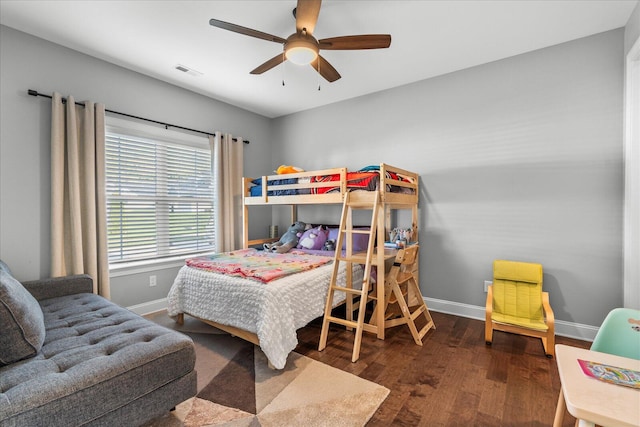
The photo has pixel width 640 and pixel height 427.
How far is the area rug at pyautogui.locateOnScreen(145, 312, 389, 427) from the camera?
167 centimetres

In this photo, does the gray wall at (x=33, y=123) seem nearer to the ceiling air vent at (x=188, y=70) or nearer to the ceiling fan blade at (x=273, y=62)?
the ceiling air vent at (x=188, y=70)

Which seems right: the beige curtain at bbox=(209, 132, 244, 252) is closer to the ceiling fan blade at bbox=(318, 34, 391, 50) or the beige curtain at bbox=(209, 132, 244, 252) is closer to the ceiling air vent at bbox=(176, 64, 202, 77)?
the ceiling air vent at bbox=(176, 64, 202, 77)

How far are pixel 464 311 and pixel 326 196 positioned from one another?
1980 mm

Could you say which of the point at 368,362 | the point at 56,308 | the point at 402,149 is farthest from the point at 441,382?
the point at 56,308

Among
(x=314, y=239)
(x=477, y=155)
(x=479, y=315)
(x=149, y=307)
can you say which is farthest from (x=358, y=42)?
(x=149, y=307)

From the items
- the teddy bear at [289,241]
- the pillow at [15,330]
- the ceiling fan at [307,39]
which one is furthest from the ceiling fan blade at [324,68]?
the pillow at [15,330]

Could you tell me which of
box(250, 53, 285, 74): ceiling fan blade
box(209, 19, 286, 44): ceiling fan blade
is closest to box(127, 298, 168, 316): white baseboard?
box(250, 53, 285, 74): ceiling fan blade

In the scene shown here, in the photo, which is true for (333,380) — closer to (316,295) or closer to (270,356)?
(270,356)

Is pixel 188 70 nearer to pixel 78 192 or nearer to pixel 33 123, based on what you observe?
pixel 33 123

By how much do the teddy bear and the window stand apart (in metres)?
0.89

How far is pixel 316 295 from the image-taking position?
265 cm

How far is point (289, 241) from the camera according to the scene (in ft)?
12.8

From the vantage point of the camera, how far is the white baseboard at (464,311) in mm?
2658

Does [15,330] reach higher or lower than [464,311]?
higher
